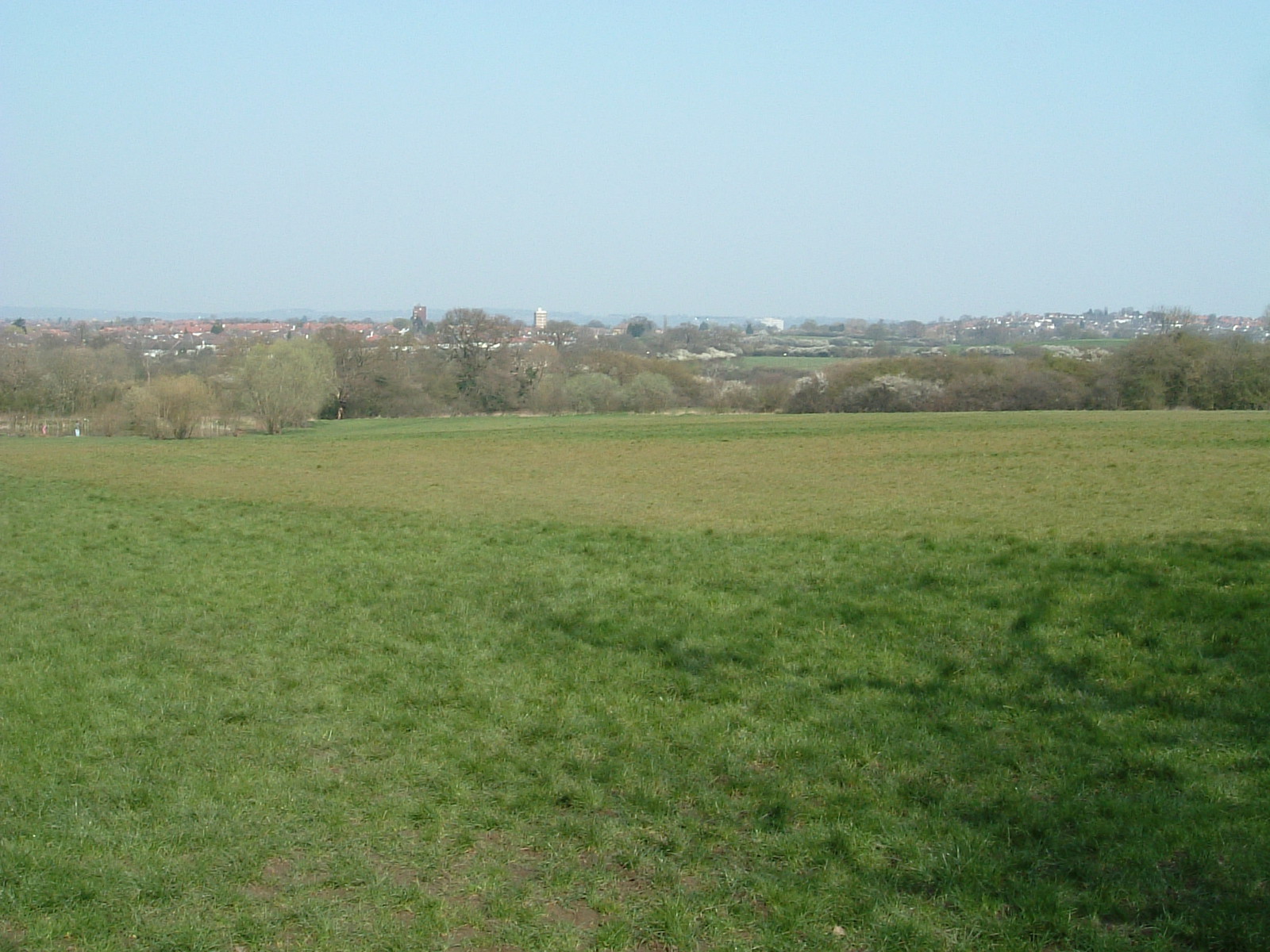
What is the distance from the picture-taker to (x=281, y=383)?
52.5 m

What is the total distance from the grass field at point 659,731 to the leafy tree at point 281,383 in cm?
3747

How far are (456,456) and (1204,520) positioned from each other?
2368cm

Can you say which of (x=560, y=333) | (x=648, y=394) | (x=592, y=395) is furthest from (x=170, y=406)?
(x=560, y=333)

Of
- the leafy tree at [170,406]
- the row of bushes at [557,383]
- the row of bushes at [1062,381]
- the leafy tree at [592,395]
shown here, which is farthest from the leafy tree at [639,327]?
the leafy tree at [170,406]

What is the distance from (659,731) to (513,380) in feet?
217

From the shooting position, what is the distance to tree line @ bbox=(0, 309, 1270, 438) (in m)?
49.7

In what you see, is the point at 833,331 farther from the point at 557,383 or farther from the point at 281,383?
the point at 281,383

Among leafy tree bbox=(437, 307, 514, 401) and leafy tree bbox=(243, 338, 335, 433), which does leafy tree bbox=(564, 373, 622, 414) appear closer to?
leafy tree bbox=(437, 307, 514, 401)

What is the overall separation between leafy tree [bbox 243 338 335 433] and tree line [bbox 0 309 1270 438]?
0.26 feet

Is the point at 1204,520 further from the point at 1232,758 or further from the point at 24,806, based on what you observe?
the point at 24,806

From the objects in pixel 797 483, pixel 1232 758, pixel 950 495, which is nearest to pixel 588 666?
pixel 1232 758

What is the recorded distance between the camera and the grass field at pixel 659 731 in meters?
4.88

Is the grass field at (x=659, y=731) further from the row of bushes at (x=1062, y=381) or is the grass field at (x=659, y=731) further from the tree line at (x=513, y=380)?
the tree line at (x=513, y=380)

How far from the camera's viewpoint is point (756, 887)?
5.05m
